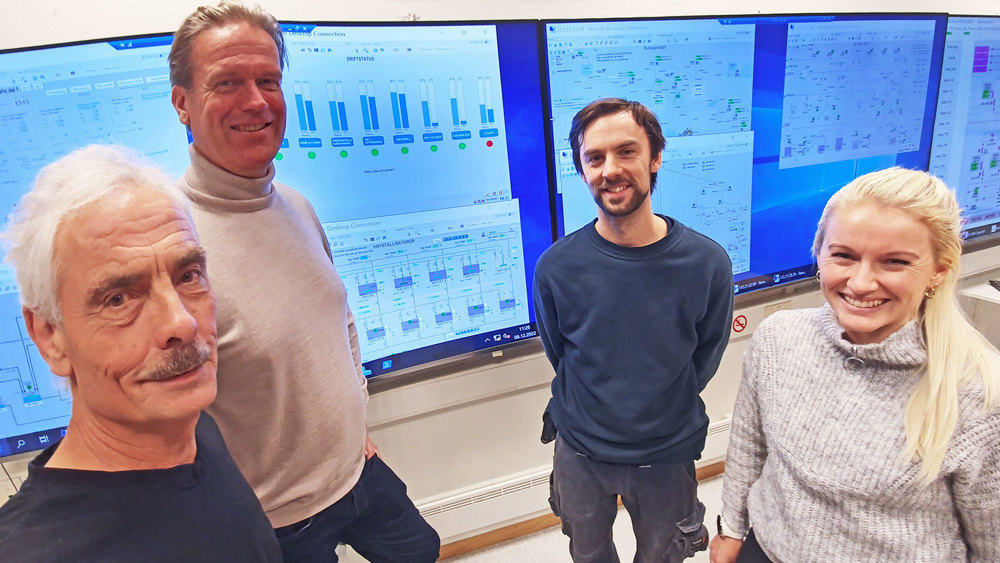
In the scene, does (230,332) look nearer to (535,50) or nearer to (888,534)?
(535,50)

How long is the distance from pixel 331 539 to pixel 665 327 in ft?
3.69

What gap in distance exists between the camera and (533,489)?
2314mm

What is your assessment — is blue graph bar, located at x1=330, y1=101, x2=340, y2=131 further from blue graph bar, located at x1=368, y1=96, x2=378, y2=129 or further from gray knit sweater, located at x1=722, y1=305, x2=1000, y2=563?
gray knit sweater, located at x1=722, y1=305, x2=1000, y2=563

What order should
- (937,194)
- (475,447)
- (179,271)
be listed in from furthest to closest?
(475,447), (937,194), (179,271)

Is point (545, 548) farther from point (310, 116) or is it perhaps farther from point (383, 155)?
point (310, 116)

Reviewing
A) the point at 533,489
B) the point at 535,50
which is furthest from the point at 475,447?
the point at 535,50

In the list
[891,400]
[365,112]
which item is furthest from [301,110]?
[891,400]

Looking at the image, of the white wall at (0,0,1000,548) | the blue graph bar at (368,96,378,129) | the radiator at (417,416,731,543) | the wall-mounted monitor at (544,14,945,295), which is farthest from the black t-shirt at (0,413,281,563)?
the wall-mounted monitor at (544,14,945,295)

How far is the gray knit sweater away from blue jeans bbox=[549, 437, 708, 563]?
0.29 m

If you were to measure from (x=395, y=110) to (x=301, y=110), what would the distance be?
11.8 inches

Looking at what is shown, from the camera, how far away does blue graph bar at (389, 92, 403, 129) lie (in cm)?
168

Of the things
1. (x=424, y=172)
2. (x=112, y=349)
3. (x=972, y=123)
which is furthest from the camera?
(x=972, y=123)

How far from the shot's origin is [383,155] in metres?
1.72

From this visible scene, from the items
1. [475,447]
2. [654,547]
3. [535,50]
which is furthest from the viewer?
[475,447]
